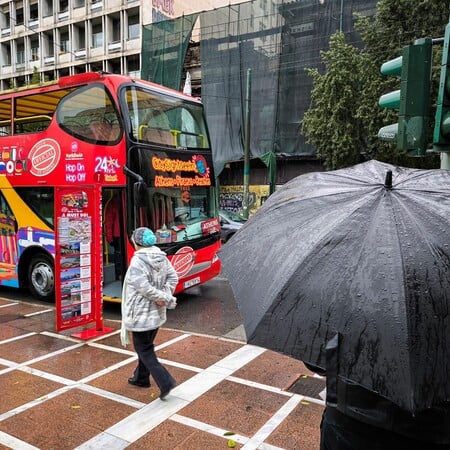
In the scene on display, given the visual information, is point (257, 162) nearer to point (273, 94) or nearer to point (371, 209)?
point (273, 94)

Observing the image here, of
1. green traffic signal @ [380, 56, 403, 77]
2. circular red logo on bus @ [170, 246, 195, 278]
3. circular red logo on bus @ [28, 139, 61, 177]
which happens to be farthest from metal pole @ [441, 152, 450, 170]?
circular red logo on bus @ [28, 139, 61, 177]

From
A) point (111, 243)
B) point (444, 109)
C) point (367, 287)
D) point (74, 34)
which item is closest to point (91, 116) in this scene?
point (111, 243)

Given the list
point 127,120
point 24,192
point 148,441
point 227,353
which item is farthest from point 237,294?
point 24,192

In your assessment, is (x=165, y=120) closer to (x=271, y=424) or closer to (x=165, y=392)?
(x=165, y=392)

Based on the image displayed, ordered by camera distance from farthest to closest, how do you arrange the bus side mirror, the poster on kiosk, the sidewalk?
the bus side mirror → the poster on kiosk → the sidewalk

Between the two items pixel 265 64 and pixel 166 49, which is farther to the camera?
pixel 166 49

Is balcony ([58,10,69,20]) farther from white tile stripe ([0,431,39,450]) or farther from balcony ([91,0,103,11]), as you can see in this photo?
white tile stripe ([0,431,39,450])

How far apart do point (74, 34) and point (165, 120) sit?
34029mm

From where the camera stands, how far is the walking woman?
4.11m

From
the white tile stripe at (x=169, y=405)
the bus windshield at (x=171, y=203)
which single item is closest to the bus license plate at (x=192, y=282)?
the bus windshield at (x=171, y=203)

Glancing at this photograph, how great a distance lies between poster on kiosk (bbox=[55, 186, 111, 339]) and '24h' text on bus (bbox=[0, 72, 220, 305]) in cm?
1

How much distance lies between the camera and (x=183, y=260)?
7.67 metres

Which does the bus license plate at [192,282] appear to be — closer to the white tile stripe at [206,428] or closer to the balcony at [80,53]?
the white tile stripe at [206,428]

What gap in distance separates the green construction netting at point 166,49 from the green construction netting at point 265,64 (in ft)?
2.50
